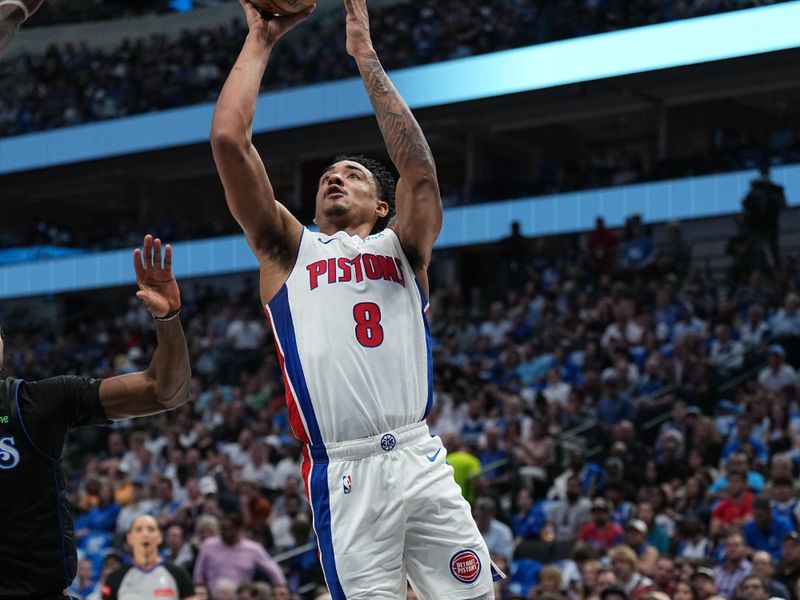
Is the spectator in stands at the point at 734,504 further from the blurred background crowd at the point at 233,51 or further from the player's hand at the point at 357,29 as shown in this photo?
the blurred background crowd at the point at 233,51

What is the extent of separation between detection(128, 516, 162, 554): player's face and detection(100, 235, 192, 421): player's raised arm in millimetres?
4668

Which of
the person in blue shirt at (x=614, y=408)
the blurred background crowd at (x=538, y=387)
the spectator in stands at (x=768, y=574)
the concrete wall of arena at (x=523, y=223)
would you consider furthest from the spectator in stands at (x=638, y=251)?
the spectator in stands at (x=768, y=574)

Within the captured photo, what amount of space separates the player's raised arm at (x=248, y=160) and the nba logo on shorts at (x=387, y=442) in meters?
0.84

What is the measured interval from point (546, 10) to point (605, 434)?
10.4 metres

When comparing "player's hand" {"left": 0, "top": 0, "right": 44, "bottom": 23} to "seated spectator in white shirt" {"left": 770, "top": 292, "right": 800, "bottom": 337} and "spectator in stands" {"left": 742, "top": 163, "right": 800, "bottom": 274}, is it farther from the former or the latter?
"spectator in stands" {"left": 742, "top": 163, "right": 800, "bottom": 274}

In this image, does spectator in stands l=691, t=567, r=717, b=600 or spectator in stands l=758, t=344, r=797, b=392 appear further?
spectator in stands l=758, t=344, r=797, b=392

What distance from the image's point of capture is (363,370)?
181 inches

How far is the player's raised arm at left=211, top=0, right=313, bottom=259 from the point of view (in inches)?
182

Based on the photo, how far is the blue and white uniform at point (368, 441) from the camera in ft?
14.8

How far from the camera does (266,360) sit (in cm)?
2097

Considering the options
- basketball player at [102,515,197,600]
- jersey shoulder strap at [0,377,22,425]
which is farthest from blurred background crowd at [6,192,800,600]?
A: jersey shoulder strap at [0,377,22,425]

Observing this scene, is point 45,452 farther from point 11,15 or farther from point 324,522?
point 11,15

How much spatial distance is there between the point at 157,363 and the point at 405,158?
1.23 m

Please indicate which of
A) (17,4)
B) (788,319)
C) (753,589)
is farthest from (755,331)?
(17,4)
